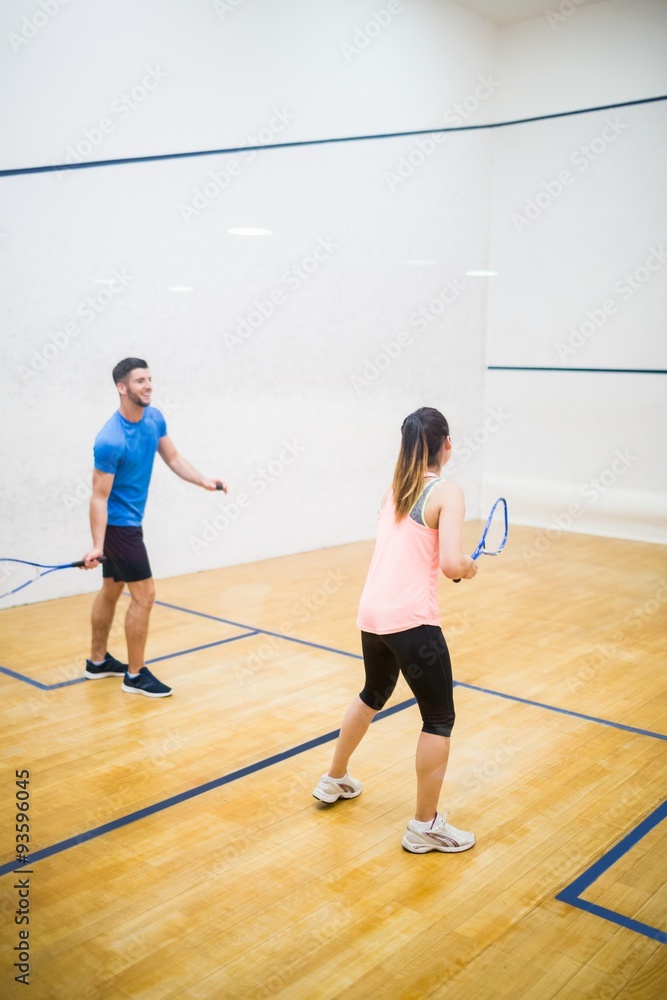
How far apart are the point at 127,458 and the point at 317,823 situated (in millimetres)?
1544

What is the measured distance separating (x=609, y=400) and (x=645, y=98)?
7.39ft

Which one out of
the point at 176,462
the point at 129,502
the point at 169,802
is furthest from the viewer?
the point at 176,462

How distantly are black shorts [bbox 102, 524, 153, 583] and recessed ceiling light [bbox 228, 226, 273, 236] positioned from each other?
2.83 meters

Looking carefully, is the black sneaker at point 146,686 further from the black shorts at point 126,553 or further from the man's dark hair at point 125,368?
the man's dark hair at point 125,368

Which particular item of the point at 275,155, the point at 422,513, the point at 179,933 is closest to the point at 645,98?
the point at 275,155

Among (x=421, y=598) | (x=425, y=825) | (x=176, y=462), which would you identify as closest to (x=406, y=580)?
(x=421, y=598)

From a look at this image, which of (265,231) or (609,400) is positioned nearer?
(265,231)

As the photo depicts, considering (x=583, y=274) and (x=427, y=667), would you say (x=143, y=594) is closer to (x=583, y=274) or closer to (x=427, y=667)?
(x=427, y=667)

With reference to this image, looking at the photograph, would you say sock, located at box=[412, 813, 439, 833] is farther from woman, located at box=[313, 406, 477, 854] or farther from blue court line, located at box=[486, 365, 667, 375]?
blue court line, located at box=[486, 365, 667, 375]

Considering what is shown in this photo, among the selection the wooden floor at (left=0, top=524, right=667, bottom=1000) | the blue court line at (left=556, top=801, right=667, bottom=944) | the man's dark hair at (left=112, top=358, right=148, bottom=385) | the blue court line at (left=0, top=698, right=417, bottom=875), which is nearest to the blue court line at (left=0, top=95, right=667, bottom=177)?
the man's dark hair at (left=112, top=358, right=148, bottom=385)

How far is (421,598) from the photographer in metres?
2.22

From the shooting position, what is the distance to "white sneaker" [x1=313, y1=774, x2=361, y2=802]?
2538 millimetres

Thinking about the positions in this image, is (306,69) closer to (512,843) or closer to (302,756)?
(302,756)

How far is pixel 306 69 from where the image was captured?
233 inches
